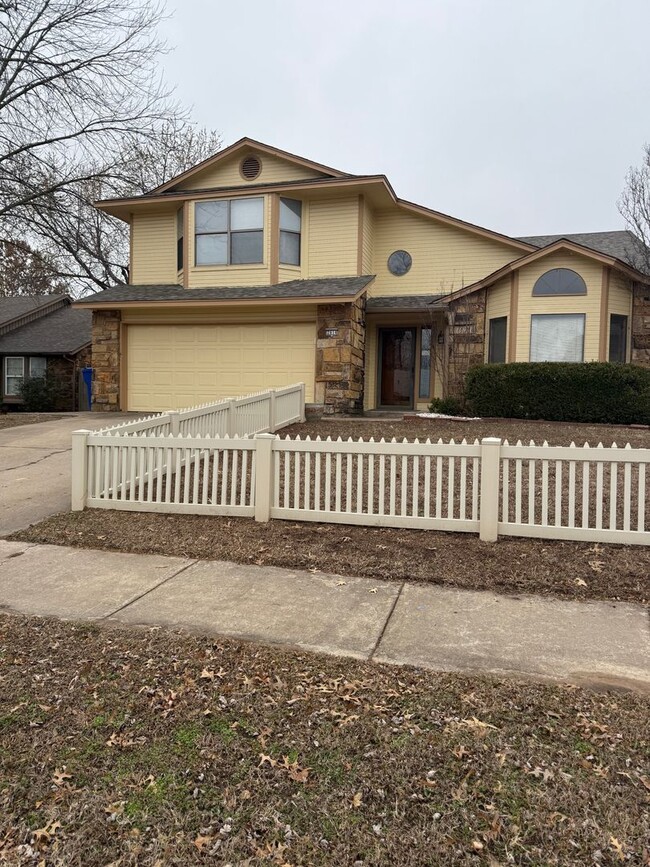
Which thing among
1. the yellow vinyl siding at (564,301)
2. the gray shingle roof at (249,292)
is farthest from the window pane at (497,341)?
the gray shingle roof at (249,292)

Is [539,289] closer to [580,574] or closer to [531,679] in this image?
[580,574]

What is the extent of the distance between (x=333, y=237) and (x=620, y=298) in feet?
22.2

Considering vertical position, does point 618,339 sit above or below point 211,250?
below

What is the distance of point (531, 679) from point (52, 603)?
3209 mm

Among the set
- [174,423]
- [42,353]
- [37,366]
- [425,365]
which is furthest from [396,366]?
[37,366]

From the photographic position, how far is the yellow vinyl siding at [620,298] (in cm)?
1280

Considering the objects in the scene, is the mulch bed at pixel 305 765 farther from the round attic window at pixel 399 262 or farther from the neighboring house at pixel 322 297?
the round attic window at pixel 399 262

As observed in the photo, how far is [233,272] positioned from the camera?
15047 millimetres

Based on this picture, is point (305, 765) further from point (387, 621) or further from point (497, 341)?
point (497, 341)

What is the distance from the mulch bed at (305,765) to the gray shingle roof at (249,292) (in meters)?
11.1

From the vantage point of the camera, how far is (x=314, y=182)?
46.6 feet

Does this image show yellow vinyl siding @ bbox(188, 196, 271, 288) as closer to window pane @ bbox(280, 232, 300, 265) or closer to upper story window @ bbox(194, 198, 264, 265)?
upper story window @ bbox(194, 198, 264, 265)

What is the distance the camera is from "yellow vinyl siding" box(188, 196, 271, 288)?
14.8 m

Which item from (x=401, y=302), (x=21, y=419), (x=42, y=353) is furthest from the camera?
(x=42, y=353)
